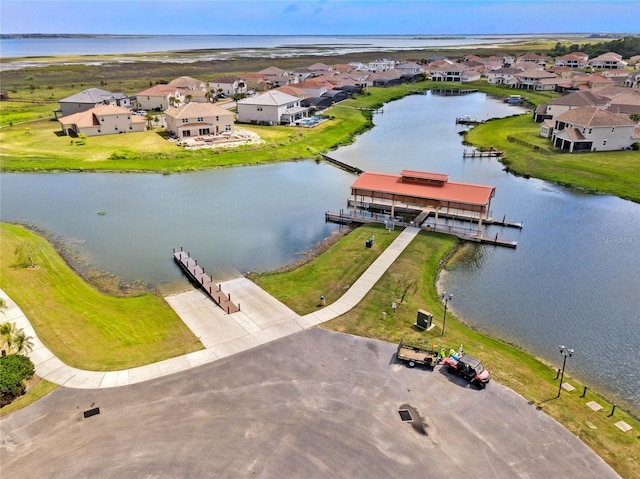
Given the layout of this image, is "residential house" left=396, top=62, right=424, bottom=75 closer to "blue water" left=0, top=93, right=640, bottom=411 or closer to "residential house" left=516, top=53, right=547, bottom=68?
"residential house" left=516, top=53, right=547, bottom=68

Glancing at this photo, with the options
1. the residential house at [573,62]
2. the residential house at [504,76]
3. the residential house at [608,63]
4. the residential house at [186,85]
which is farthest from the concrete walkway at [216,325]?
the residential house at [573,62]

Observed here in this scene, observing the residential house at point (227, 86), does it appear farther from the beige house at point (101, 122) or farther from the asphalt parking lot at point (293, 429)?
the asphalt parking lot at point (293, 429)

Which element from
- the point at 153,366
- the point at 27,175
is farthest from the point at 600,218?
the point at 27,175

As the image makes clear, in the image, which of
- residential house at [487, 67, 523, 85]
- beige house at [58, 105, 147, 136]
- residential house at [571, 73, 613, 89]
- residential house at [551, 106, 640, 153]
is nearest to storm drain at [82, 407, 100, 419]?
beige house at [58, 105, 147, 136]

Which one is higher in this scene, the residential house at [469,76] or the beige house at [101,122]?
the residential house at [469,76]

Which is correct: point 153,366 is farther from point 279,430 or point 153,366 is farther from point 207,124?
point 207,124

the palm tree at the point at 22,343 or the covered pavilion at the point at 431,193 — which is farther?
the covered pavilion at the point at 431,193

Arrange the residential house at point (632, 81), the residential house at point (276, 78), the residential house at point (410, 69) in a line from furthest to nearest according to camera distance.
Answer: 1. the residential house at point (410, 69)
2. the residential house at point (276, 78)
3. the residential house at point (632, 81)

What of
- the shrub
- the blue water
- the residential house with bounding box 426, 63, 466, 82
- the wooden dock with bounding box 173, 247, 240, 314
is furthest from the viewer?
the residential house with bounding box 426, 63, 466, 82
